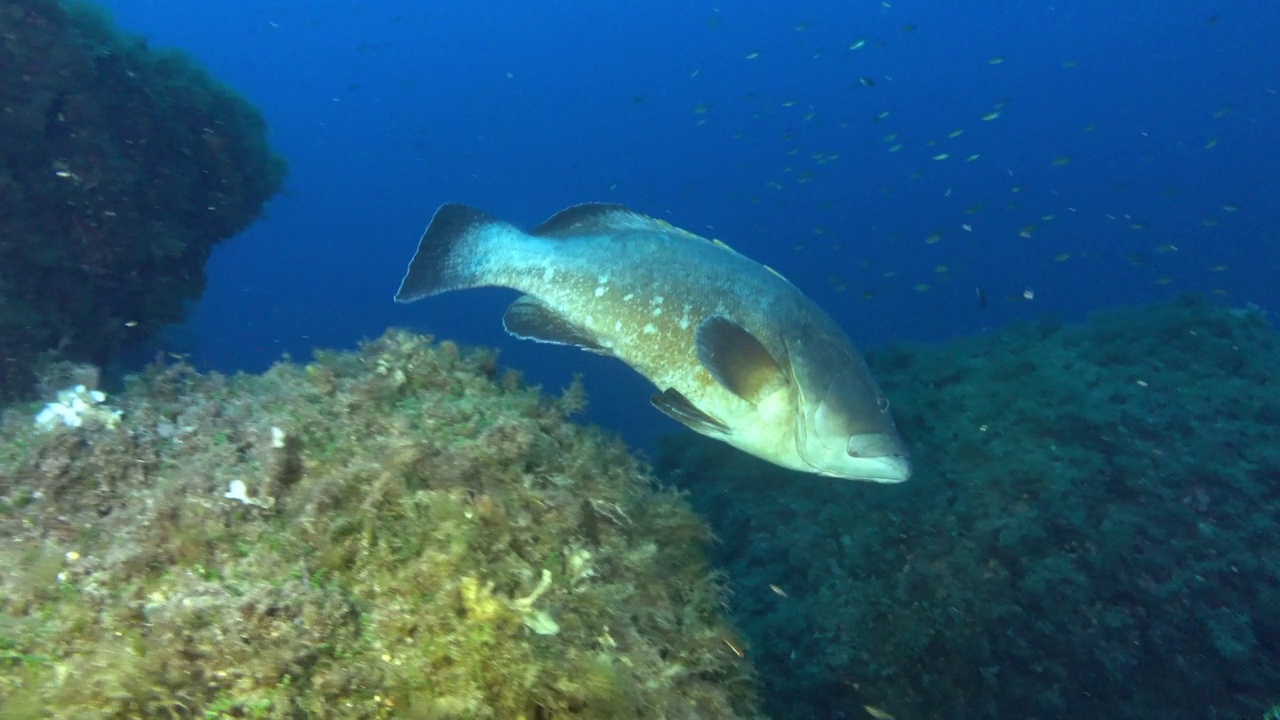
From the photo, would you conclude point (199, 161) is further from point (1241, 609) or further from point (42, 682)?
point (1241, 609)

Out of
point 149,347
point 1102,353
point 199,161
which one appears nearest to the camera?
point 1102,353

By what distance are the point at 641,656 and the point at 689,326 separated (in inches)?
92.4

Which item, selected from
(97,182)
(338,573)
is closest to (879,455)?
(338,573)

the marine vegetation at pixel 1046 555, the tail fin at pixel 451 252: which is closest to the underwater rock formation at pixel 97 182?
the tail fin at pixel 451 252

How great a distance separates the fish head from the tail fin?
2283 mm

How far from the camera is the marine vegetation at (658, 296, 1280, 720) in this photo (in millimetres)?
5551

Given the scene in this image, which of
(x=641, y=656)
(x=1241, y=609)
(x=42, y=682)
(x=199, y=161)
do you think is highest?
(x=199, y=161)

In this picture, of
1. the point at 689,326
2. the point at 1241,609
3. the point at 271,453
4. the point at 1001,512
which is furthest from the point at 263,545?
the point at 1241,609

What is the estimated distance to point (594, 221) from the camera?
4.88 m

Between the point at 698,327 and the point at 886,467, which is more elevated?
the point at 698,327

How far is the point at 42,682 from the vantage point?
1.82 meters

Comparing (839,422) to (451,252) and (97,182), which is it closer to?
(451,252)

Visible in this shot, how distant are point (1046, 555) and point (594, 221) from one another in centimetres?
517

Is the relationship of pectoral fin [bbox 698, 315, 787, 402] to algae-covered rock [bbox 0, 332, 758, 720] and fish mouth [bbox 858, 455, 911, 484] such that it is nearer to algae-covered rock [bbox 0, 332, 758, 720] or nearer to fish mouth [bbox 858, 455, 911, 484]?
fish mouth [bbox 858, 455, 911, 484]
